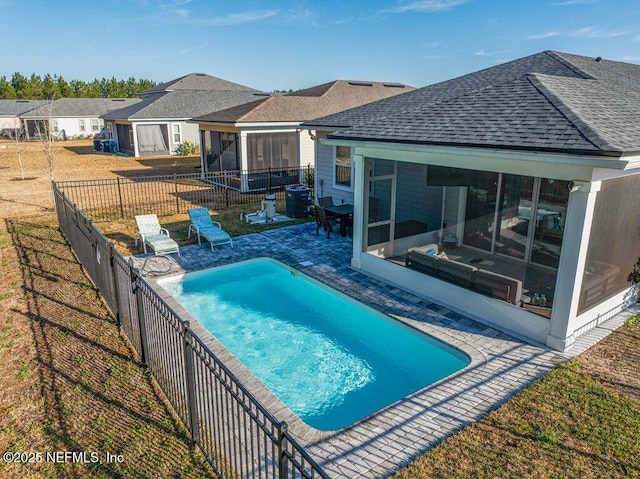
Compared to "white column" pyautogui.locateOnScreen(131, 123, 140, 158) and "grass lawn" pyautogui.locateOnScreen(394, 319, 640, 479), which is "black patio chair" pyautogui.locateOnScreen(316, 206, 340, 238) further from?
"white column" pyautogui.locateOnScreen(131, 123, 140, 158)

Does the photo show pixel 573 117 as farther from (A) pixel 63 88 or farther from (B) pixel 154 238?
(A) pixel 63 88

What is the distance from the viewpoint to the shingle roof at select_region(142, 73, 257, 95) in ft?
132

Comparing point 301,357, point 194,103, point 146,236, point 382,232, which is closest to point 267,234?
point 146,236

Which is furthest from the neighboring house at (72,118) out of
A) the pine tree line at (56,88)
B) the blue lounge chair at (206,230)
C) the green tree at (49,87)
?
the blue lounge chair at (206,230)

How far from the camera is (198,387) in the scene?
15.8ft

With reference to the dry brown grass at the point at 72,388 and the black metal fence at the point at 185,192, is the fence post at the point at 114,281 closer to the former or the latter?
the dry brown grass at the point at 72,388

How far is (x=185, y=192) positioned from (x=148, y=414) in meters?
16.6

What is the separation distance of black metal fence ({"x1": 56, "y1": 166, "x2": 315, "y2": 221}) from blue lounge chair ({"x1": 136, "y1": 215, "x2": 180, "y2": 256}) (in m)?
4.26

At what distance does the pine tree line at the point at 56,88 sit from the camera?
70.8 meters

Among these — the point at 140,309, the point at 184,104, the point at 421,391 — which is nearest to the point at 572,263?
the point at 421,391

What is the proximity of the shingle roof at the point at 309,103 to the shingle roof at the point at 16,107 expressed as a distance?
44513 millimetres

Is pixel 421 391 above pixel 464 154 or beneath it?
beneath

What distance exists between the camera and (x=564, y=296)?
6.69m

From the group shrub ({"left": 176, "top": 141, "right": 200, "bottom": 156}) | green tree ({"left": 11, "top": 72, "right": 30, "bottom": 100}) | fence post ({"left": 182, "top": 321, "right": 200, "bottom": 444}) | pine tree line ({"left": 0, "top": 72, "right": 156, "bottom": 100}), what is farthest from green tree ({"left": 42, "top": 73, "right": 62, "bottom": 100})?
fence post ({"left": 182, "top": 321, "right": 200, "bottom": 444})
